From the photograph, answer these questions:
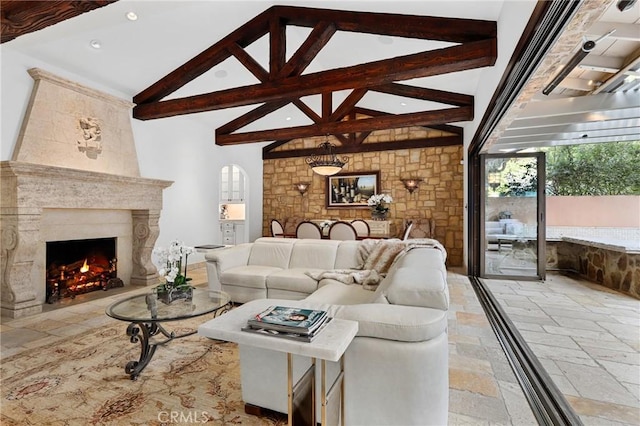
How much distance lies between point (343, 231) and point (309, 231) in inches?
24.8

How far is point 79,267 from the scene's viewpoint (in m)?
4.38

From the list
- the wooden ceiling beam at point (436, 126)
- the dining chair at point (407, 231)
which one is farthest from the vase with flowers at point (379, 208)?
the wooden ceiling beam at point (436, 126)

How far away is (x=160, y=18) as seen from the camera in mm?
3537

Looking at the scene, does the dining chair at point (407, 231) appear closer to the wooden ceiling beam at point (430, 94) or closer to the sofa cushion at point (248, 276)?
the wooden ceiling beam at point (430, 94)

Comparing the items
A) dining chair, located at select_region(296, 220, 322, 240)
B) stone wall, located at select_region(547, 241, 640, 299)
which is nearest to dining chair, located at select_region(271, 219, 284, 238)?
dining chair, located at select_region(296, 220, 322, 240)

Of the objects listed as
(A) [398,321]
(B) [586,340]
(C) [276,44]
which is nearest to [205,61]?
(C) [276,44]

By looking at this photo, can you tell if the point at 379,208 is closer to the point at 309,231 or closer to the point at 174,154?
the point at 309,231

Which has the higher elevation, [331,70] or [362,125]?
[331,70]

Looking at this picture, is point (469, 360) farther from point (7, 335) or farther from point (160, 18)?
point (160, 18)

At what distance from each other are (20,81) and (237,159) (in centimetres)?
431

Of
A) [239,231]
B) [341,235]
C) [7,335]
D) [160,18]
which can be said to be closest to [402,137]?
[341,235]

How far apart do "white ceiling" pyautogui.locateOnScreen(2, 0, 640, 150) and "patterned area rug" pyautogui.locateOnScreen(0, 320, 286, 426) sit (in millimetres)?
3259

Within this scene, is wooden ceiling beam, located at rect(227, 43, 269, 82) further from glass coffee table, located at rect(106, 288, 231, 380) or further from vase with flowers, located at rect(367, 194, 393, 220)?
vase with flowers, located at rect(367, 194, 393, 220)

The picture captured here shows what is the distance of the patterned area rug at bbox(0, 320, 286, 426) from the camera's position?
1.74 m
